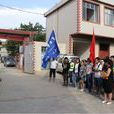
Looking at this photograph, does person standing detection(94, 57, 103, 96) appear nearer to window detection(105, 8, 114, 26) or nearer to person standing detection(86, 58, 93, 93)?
person standing detection(86, 58, 93, 93)

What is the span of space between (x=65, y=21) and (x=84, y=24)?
2.74 m

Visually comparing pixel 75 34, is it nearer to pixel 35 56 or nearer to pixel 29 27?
pixel 35 56

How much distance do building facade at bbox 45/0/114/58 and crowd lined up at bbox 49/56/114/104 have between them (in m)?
10.6

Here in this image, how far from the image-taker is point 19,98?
12.9m

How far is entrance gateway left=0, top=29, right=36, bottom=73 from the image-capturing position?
95.3 feet

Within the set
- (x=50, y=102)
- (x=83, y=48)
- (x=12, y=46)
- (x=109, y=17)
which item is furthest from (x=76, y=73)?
(x=12, y=46)

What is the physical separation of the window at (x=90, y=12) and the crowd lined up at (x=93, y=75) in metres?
11.6

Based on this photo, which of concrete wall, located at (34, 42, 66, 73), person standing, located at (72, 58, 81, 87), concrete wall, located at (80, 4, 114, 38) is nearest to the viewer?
person standing, located at (72, 58, 81, 87)

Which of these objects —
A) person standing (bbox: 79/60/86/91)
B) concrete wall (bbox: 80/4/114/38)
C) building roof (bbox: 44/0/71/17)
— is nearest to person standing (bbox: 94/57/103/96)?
person standing (bbox: 79/60/86/91)

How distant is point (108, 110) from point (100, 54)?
22.0 metres

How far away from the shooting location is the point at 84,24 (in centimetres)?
2848

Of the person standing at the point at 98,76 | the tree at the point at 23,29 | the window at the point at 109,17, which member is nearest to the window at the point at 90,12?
the window at the point at 109,17

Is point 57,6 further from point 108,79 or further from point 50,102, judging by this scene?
point 50,102

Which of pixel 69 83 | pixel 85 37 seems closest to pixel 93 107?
pixel 69 83
